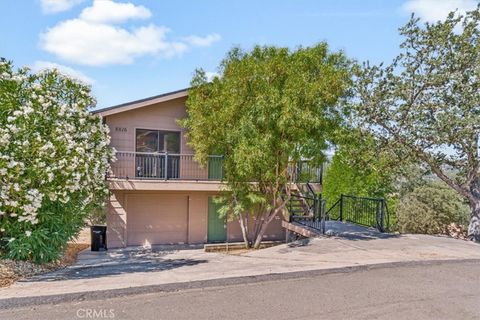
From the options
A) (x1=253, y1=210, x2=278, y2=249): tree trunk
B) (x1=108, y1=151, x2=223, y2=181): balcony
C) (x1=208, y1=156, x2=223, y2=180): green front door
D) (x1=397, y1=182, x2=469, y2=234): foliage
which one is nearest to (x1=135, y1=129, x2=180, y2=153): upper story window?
(x1=108, y1=151, x2=223, y2=181): balcony

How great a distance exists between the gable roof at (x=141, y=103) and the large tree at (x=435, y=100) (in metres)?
6.64

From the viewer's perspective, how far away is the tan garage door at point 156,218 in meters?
13.9

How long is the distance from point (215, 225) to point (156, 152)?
399 centimetres

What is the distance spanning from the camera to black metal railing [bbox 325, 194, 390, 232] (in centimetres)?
1301

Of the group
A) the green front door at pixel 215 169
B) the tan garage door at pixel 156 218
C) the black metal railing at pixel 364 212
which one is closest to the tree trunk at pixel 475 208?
the black metal railing at pixel 364 212

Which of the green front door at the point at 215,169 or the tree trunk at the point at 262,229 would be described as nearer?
the tree trunk at the point at 262,229

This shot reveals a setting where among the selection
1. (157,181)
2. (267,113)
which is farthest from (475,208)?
(157,181)

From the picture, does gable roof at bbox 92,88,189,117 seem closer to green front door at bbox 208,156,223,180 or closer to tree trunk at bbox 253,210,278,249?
green front door at bbox 208,156,223,180

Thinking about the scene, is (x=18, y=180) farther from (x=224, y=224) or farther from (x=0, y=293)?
(x=224, y=224)

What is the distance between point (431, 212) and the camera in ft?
64.0

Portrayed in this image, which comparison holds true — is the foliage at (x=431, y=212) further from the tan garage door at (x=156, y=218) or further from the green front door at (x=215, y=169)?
the tan garage door at (x=156, y=218)

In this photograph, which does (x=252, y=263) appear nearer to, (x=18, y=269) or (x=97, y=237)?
(x=18, y=269)

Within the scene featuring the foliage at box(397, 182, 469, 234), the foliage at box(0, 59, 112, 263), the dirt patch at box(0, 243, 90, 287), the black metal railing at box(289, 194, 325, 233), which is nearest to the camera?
the dirt patch at box(0, 243, 90, 287)

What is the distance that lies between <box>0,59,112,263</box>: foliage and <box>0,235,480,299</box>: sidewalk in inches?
39.1
